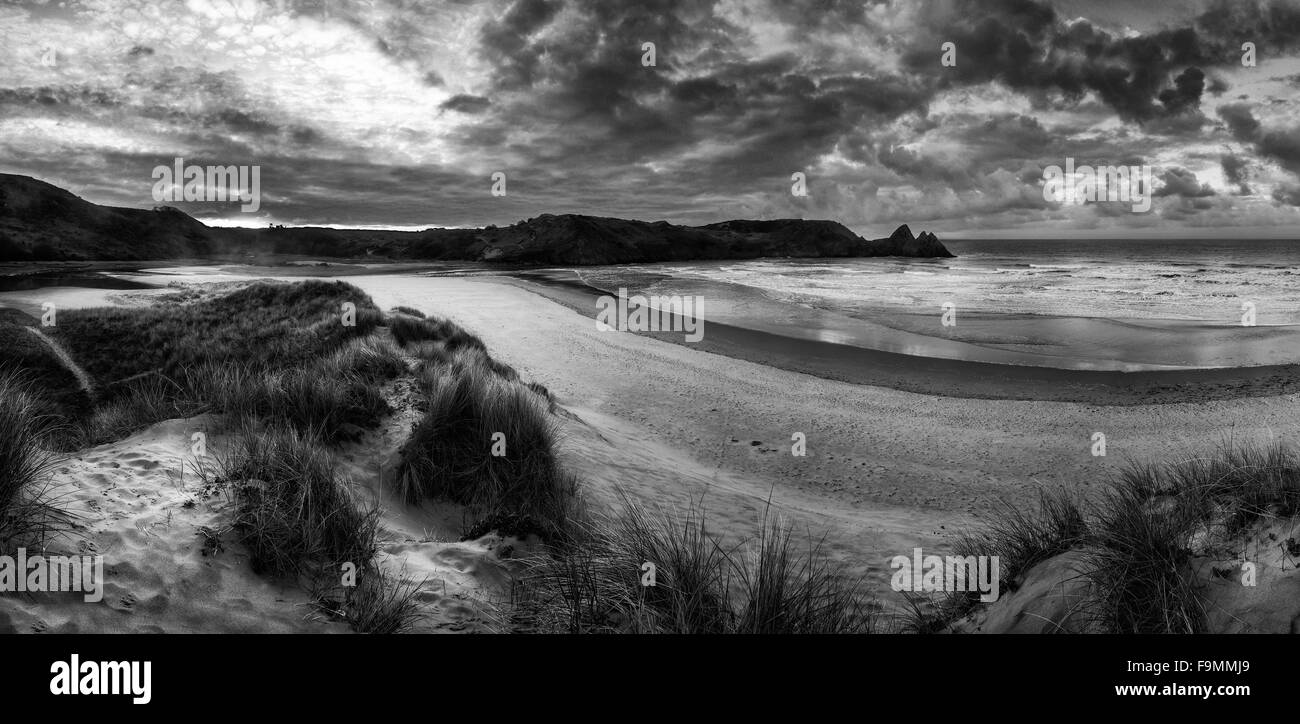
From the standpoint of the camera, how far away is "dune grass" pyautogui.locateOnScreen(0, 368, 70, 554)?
3.21 m

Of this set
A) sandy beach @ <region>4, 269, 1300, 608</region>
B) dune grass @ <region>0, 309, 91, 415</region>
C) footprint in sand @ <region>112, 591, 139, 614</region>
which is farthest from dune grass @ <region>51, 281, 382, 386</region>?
footprint in sand @ <region>112, 591, 139, 614</region>

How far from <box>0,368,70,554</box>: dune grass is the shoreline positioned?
13.7m

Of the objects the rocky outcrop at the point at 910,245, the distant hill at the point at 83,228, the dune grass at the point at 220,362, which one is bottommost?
the dune grass at the point at 220,362

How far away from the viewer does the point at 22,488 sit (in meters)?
3.49

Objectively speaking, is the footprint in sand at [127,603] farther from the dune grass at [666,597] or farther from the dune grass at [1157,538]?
the dune grass at [1157,538]

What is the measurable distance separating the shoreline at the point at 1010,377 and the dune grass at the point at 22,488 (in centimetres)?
1370

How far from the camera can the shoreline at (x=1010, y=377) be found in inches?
508

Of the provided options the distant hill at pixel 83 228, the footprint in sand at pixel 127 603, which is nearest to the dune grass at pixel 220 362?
the footprint in sand at pixel 127 603

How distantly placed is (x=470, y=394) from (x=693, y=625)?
185 inches
